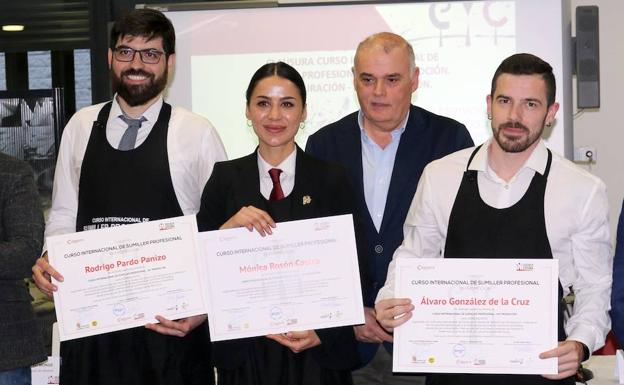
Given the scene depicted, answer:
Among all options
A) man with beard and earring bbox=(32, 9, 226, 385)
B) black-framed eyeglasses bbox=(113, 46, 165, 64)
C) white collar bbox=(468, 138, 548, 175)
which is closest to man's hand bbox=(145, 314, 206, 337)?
man with beard and earring bbox=(32, 9, 226, 385)

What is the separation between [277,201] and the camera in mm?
3070

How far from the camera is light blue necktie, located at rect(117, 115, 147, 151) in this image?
3299mm

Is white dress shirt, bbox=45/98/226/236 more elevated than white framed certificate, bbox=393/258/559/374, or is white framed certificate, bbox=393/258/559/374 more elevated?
white dress shirt, bbox=45/98/226/236

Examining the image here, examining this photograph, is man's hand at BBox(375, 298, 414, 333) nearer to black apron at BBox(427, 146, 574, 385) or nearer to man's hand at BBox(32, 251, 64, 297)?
black apron at BBox(427, 146, 574, 385)

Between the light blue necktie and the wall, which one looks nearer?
the light blue necktie

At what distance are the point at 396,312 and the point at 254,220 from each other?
543mm

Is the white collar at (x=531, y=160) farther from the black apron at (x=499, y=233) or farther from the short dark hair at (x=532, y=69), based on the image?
the short dark hair at (x=532, y=69)

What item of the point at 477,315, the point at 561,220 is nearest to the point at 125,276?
the point at 477,315

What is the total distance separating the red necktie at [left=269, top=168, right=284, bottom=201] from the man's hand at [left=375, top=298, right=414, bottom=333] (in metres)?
0.53

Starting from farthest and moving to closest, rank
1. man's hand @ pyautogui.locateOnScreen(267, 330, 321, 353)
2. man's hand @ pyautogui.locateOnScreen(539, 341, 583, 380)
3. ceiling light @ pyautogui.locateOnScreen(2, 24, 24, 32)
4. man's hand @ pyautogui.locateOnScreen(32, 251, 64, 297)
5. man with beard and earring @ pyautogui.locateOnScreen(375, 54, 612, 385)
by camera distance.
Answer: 1. ceiling light @ pyautogui.locateOnScreen(2, 24, 24, 32)
2. man's hand @ pyautogui.locateOnScreen(32, 251, 64, 297)
3. man's hand @ pyautogui.locateOnScreen(267, 330, 321, 353)
4. man with beard and earring @ pyautogui.locateOnScreen(375, 54, 612, 385)
5. man's hand @ pyautogui.locateOnScreen(539, 341, 583, 380)

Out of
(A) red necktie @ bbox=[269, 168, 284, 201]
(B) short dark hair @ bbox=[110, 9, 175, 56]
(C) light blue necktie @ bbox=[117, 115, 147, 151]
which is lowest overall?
(A) red necktie @ bbox=[269, 168, 284, 201]

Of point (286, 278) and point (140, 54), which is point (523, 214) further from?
point (140, 54)

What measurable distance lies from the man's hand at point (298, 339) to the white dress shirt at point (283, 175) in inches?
18.9

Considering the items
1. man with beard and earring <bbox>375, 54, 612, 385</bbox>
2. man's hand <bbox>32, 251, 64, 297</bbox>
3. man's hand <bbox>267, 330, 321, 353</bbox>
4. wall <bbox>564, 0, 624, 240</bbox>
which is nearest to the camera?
man with beard and earring <bbox>375, 54, 612, 385</bbox>
